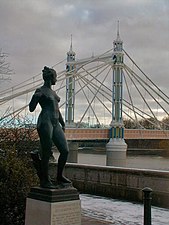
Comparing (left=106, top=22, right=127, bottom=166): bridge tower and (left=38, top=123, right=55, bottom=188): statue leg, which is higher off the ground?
(left=106, top=22, right=127, bottom=166): bridge tower

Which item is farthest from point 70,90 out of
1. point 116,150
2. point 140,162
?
point 140,162

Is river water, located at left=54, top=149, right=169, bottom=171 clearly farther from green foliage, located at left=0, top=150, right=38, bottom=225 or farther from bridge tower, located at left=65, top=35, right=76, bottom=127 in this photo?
green foliage, located at left=0, top=150, right=38, bottom=225

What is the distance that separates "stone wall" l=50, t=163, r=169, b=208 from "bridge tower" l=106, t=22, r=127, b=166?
2276 cm

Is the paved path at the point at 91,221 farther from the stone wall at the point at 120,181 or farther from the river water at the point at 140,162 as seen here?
Answer: the river water at the point at 140,162

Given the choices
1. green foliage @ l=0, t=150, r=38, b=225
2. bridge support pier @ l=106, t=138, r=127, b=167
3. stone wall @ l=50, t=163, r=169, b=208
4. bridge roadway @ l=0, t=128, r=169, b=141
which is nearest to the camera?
green foliage @ l=0, t=150, r=38, b=225

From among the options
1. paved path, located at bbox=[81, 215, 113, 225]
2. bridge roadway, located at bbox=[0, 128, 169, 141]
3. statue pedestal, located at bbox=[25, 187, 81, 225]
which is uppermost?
bridge roadway, located at bbox=[0, 128, 169, 141]

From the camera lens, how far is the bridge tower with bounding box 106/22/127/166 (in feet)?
122

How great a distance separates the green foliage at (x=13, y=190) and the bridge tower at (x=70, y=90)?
32926 millimetres

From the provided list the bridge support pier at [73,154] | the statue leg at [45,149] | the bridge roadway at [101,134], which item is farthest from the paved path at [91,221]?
the bridge support pier at [73,154]

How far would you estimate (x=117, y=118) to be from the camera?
39.6 m

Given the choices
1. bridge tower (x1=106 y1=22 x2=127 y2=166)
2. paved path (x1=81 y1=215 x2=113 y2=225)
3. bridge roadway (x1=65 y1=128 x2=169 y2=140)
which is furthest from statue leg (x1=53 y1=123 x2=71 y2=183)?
bridge tower (x1=106 y1=22 x2=127 y2=166)

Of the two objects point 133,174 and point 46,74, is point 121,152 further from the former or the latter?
point 46,74

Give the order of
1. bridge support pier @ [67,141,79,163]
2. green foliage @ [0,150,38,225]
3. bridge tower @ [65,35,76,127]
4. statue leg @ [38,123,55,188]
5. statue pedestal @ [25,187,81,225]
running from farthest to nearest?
1. bridge tower @ [65,35,76,127]
2. bridge support pier @ [67,141,79,163]
3. green foliage @ [0,150,38,225]
4. statue leg @ [38,123,55,188]
5. statue pedestal @ [25,187,81,225]

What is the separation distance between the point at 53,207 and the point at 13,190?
1655 mm
